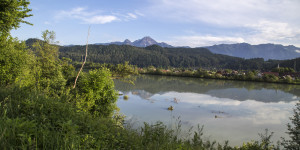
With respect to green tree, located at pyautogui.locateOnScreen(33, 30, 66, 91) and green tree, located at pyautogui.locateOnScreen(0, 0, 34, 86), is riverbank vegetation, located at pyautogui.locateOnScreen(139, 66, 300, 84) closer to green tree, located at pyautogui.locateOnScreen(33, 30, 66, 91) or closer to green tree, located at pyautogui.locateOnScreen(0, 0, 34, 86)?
green tree, located at pyautogui.locateOnScreen(33, 30, 66, 91)

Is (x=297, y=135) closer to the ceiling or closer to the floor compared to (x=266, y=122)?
closer to the ceiling

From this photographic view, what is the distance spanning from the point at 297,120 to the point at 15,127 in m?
11.8

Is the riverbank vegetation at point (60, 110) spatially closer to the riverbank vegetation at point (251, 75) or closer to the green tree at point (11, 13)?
the green tree at point (11, 13)

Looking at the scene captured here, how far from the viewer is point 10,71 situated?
1483cm

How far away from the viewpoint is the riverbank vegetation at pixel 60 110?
297 cm

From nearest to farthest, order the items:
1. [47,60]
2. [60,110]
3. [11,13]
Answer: [60,110]
[11,13]
[47,60]

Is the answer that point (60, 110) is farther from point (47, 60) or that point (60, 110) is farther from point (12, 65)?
point (47, 60)

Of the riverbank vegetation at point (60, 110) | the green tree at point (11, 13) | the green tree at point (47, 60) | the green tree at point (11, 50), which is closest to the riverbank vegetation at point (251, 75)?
the riverbank vegetation at point (60, 110)

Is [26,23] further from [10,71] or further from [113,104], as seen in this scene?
[113,104]

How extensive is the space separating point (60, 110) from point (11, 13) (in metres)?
8.85

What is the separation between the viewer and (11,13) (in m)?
10.2

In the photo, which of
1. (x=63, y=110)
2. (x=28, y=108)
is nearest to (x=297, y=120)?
(x=63, y=110)

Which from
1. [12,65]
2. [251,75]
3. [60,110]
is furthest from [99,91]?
[251,75]

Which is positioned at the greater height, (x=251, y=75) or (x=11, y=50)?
(x=11, y=50)
